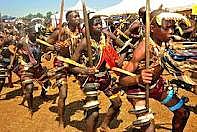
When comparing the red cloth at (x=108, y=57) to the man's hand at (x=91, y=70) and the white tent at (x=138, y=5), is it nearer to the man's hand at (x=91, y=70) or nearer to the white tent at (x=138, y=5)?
the man's hand at (x=91, y=70)

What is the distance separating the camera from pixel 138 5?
22.0 metres

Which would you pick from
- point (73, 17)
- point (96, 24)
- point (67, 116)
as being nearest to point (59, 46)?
point (73, 17)

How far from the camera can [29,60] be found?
923 cm

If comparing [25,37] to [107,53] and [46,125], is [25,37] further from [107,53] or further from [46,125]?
[107,53]

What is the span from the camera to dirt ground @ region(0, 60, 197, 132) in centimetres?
745

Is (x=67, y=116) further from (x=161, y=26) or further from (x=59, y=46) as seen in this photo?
(x=161, y=26)

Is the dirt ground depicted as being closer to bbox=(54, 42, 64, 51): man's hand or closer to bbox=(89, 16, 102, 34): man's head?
bbox=(54, 42, 64, 51): man's hand

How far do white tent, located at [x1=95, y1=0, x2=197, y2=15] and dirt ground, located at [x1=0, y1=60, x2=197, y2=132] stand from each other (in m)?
8.95

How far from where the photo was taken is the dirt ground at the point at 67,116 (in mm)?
7453

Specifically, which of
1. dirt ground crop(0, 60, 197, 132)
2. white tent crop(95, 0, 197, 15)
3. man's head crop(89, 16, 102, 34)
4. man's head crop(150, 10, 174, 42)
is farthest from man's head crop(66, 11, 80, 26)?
white tent crop(95, 0, 197, 15)

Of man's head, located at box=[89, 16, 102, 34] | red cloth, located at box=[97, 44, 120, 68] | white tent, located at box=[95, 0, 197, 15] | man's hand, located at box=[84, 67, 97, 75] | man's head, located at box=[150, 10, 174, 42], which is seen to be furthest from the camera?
white tent, located at box=[95, 0, 197, 15]

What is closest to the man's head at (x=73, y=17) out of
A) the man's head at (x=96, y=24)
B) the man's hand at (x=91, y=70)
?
the man's head at (x=96, y=24)

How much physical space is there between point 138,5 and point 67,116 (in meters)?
14.7

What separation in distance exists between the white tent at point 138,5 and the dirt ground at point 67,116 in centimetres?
895
